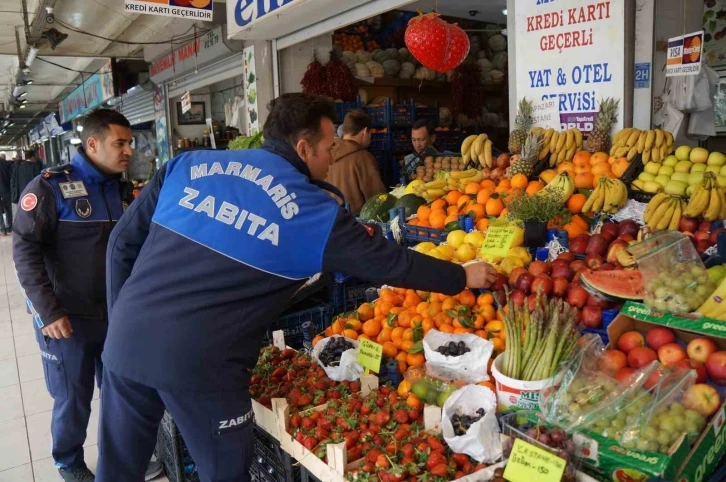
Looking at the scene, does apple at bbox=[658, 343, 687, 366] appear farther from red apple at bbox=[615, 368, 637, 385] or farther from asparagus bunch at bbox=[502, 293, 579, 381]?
asparagus bunch at bbox=[502, 293, 579, 381]

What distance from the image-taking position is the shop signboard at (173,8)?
4.99 m

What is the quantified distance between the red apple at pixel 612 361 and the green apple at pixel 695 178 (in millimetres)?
1350

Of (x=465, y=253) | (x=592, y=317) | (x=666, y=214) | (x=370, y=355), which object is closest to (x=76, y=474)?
(x=370, y=355)

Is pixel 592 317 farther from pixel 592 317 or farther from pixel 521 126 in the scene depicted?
pixel 521 126

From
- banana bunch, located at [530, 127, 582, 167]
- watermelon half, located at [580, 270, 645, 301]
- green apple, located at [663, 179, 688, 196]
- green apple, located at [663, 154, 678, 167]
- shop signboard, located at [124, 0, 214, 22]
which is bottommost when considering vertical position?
watermelon half, located at [580, 270, 645, 301]

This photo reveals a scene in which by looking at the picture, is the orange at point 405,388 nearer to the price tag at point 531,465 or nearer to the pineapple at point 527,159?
the price tag at point 531,465

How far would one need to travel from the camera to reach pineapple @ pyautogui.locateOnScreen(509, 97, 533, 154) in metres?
3.89

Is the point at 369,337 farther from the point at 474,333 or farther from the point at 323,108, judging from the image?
the point at 323,108

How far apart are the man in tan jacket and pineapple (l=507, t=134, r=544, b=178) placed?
5.60ft

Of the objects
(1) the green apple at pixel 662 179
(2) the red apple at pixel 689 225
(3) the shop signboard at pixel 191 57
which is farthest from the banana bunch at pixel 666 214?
(3) the shop signboard at pixel 191 57

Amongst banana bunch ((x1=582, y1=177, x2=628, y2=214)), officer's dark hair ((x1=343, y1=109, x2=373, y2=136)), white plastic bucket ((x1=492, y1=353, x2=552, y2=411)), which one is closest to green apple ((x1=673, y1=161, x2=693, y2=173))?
banana bunch ((x1=582, y1=177, x2=628, y2=214))

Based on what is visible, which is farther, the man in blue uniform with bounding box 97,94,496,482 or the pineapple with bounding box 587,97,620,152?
the pineapple with bounding box 587,97,620,152

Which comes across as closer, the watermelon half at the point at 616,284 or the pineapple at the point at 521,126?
the watermelon half at the point at 616,284

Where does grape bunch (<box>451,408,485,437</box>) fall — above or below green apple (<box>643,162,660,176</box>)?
below
